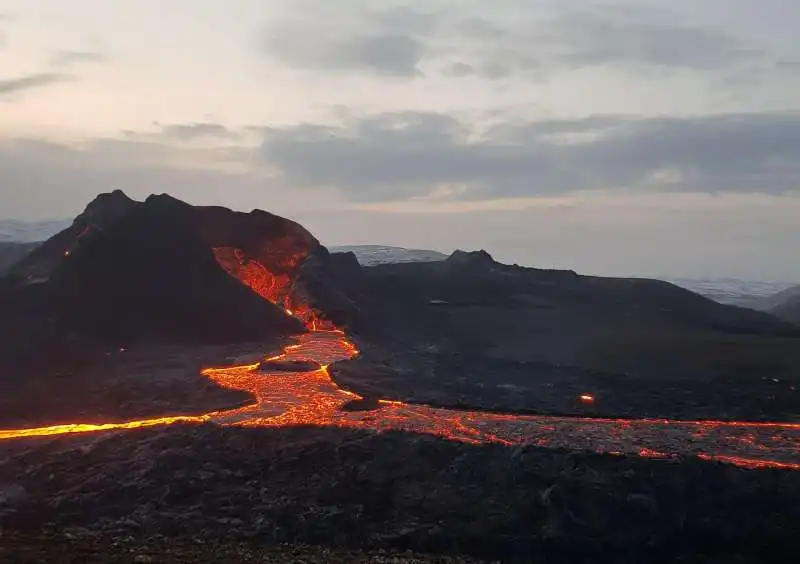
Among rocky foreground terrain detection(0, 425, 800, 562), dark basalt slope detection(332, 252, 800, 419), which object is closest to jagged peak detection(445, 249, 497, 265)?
dark basalt slope detection(332, 252, 800, 419)

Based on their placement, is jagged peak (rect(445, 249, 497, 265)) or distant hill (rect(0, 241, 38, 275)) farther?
distant hill (rect(0, 241, 38, 275))

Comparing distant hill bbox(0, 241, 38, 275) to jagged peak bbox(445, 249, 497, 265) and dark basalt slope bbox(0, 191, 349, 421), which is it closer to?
dark basalt slope bbox(0, 191, 349, 421)

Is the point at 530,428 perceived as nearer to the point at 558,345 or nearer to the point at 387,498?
the point at 387,498

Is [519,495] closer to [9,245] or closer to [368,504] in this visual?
[368,504]

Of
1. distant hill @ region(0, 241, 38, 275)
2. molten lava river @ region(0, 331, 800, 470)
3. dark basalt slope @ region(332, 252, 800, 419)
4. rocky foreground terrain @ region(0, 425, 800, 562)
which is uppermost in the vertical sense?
distant hill @ region(0, 241, 38, 275)

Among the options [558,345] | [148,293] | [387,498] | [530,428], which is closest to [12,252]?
[148,293]

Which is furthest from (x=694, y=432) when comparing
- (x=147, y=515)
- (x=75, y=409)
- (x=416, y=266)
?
(x=416, y=266)
